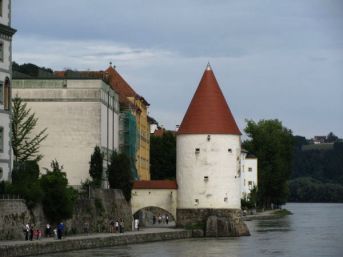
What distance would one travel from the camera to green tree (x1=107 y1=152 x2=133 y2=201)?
79.6 metres

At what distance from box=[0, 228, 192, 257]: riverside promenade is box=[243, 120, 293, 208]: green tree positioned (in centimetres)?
7624

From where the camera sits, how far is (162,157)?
12975 centimetres

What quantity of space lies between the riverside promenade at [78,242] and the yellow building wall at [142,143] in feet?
114

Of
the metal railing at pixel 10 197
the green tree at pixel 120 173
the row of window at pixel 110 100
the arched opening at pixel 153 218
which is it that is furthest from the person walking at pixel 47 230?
the arched opening at pixel 153 218

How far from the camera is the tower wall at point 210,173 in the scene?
82.4m

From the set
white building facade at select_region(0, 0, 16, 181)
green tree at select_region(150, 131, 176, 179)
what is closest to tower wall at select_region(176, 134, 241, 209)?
white building facade at select_region(0, 0, 16, 181)

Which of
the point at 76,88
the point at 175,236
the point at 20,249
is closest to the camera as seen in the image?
the point at 20,249

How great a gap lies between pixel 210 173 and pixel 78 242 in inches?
1078

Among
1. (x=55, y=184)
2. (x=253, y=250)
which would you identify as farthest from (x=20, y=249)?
(x=253, y=250)

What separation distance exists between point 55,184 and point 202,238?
65.1 ft

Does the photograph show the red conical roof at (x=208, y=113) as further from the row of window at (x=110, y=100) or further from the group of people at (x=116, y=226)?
the group of people at (x=116, y=226)

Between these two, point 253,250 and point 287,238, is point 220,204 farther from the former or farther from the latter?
point 253,250

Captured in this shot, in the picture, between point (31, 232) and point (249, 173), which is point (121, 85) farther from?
point (31, 232)

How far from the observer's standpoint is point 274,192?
519 ft
